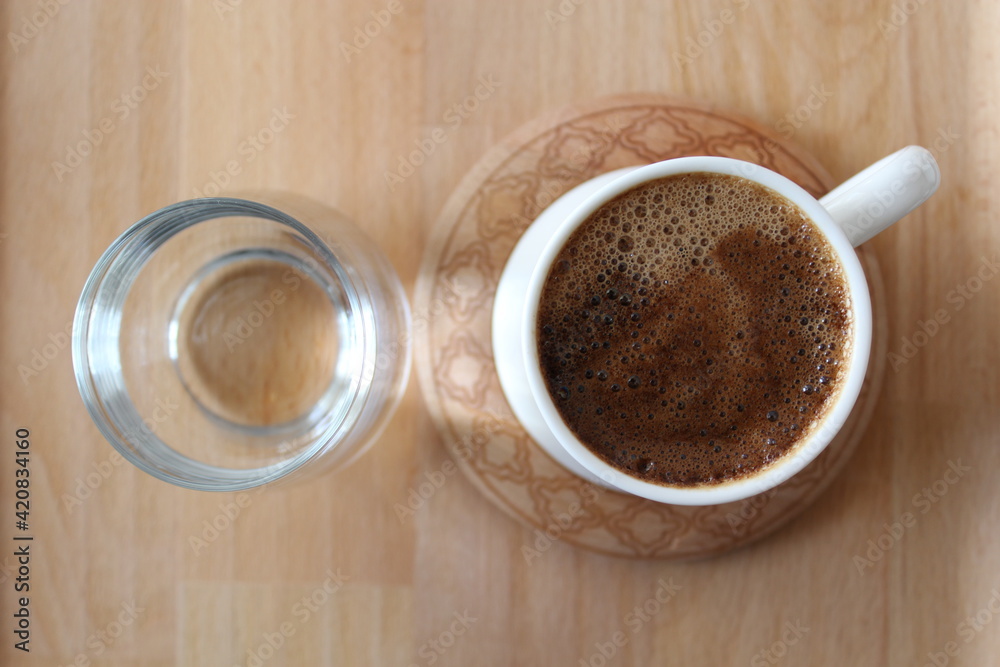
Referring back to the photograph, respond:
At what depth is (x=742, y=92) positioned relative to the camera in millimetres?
714

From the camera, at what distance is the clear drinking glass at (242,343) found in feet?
2.28

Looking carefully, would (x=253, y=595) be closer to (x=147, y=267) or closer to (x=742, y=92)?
(x=147, y=267)

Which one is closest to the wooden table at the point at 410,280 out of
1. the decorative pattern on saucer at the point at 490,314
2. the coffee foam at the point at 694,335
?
the decorative pattern on saucer at the point at 490,314

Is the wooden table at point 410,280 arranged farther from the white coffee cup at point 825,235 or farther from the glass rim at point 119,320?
the white coffee cup at point 825,235

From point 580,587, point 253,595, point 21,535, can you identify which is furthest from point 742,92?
point 21,535

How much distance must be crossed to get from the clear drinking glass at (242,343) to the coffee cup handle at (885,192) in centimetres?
37

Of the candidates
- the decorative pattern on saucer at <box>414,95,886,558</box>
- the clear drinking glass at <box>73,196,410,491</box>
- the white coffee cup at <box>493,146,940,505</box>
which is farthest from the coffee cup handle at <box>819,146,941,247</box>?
the clear drinking glass at <box>73,196,410,491</box>

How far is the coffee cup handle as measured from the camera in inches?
20.0

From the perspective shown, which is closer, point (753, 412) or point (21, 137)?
point (753, 412)

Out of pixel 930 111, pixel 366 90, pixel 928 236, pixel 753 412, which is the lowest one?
pixel 753 412

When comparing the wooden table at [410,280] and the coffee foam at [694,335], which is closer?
the coffee foam at [694,335]

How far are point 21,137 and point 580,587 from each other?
27.4 inches

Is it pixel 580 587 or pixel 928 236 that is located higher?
pixel 928 236

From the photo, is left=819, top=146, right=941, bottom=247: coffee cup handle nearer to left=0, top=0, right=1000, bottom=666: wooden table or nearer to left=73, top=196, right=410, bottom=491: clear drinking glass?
left=0, top=0, right=1000, bottom=666: wooden table
